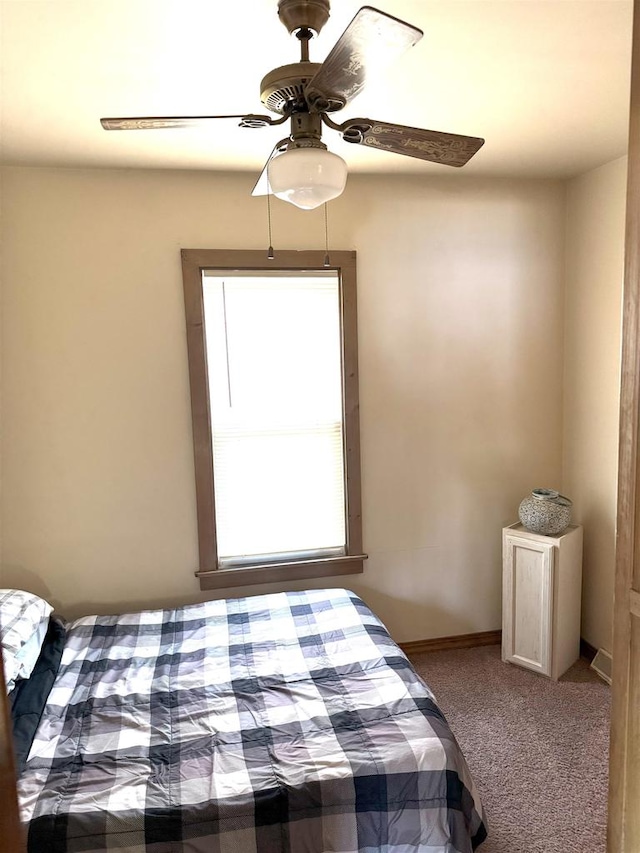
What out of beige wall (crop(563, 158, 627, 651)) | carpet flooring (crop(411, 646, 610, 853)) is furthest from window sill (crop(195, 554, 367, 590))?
beige wall (crop(563, 158, 627, 651))

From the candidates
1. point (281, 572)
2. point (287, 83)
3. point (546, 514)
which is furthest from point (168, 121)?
point (546, 514)

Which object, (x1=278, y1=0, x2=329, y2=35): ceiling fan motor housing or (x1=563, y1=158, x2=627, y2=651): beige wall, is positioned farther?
(x1=563, y1=158, x2=627, y2=651): beige wall

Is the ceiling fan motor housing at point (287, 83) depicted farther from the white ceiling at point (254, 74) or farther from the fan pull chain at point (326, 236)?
the fan pull chain at point (326, 236)

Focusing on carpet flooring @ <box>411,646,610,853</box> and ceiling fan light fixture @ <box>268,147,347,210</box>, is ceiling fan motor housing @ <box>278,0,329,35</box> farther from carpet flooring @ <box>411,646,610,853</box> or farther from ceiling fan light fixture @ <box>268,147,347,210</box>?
carpet flooring @ <box>411,646,610,853</box>

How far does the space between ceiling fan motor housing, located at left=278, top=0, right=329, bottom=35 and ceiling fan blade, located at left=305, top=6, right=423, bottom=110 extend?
0.23 metres

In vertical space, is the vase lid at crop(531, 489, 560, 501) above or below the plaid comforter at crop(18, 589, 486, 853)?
above

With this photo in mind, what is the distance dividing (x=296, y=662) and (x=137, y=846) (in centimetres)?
89

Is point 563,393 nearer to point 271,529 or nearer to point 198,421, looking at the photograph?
point 271,529

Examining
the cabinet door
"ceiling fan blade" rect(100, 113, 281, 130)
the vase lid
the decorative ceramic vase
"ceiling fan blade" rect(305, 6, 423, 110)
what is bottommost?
the cabinet door

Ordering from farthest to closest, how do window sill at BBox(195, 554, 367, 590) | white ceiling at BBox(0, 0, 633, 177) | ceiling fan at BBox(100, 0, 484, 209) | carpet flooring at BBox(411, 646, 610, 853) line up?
window sill at BBox(195, 554, 367, 590), carpet flooring at BBox(411, 646, 610, 853), white ceiling at BBox(0, 0, 633, 177), ceiling fan at BBox(100, 0, 484, 209)

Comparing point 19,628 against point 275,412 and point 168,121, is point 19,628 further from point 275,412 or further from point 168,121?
point 168,121

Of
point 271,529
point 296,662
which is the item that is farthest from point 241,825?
point 271,529

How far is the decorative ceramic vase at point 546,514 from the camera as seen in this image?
9.76 feet

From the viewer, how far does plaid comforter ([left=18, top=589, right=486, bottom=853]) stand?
5.31ft
